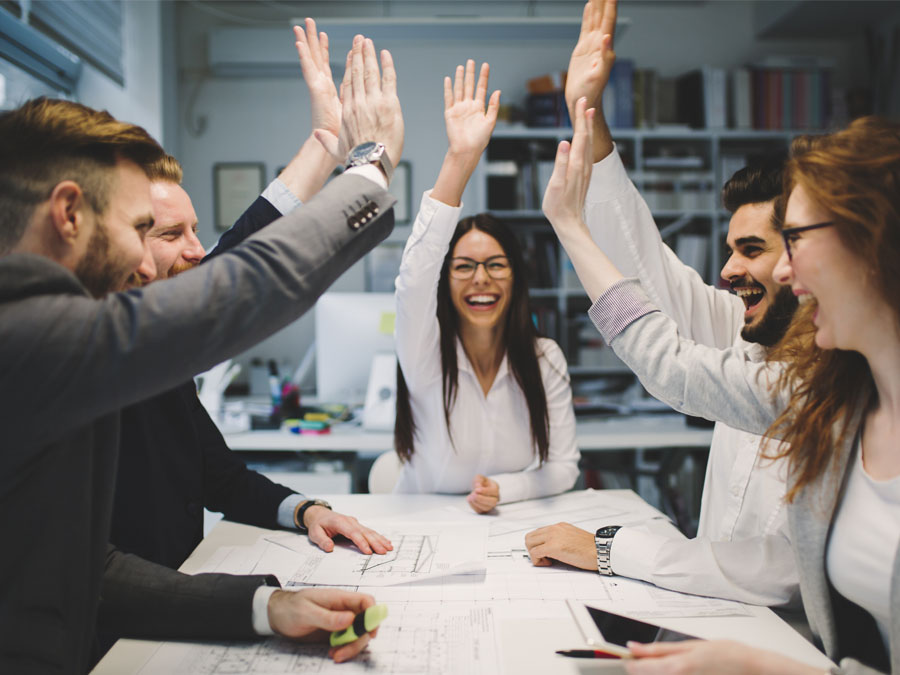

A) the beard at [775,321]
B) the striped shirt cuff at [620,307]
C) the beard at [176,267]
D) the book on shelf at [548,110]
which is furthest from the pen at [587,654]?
the book on shelf at [548,110]

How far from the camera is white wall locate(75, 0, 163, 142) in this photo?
3.66 metres

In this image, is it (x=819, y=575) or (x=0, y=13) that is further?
(x=0, y=13)

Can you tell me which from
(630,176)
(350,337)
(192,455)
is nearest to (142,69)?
(350,337)

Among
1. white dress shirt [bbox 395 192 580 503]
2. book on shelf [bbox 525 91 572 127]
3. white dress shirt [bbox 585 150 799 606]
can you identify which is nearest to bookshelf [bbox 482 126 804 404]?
book on shelf [bbox 525 91 572 127]

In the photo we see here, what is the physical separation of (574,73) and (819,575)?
1.05 meters

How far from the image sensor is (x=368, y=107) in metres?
1.07

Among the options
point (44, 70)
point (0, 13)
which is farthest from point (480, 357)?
point (44, 70)

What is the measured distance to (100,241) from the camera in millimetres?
806

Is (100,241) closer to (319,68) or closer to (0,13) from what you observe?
(319,68)

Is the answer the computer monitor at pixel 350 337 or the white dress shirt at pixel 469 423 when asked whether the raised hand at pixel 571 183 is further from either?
the computer monitor at pixel 350 337

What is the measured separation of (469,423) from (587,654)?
1.08m

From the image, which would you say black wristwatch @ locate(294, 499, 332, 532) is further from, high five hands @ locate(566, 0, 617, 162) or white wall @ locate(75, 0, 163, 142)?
white wall @ locate(75, 0, 163, 142)

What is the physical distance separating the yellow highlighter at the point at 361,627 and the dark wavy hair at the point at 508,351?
1021 millimetres

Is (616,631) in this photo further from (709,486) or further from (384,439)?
(384,439)
